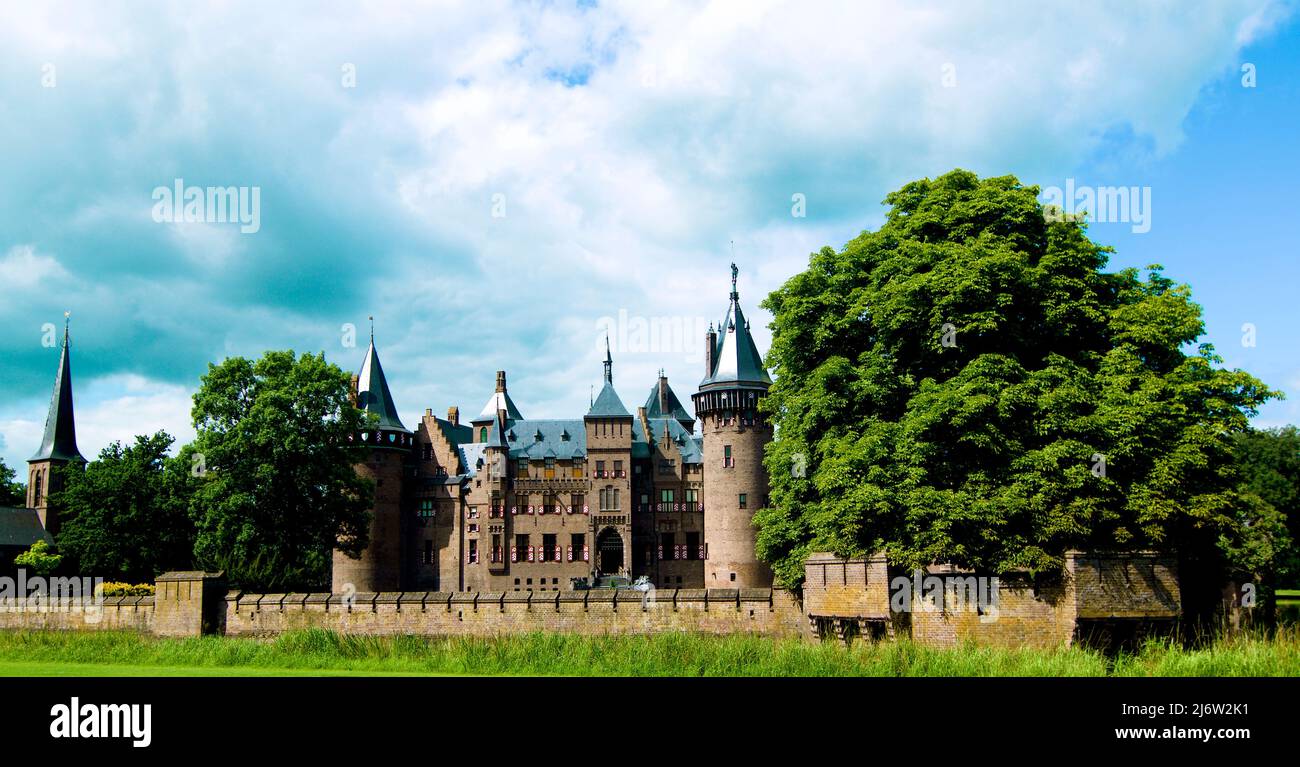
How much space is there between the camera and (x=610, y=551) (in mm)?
47438

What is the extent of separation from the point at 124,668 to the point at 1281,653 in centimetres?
2085

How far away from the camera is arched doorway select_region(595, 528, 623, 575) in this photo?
4709 cm

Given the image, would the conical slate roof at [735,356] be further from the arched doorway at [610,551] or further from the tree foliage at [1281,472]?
the tree foliage at [1281,472]

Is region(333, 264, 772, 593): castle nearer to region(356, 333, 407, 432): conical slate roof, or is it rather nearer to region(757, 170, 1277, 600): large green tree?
region(356, 333, 407, 432): conical slate roof

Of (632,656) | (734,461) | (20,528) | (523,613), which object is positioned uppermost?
(734,461)

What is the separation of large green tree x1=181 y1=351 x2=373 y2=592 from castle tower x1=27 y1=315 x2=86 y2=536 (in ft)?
87.3

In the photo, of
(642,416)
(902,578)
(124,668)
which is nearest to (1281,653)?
(902,578)

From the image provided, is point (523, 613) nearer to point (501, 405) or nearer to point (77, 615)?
point (77, 615)

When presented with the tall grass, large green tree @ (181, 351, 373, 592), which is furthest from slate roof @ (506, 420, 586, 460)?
the tall grass

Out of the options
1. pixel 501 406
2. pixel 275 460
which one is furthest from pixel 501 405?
pixel 275 460

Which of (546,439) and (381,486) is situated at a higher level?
(546,439)

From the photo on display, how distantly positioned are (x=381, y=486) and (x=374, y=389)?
4.66 meters

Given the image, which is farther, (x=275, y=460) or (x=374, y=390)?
(x=374, y=390)

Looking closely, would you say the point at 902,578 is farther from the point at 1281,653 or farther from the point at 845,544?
the point at 1281,653
